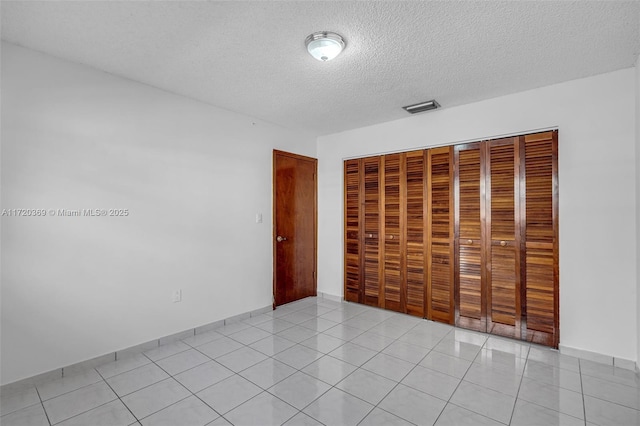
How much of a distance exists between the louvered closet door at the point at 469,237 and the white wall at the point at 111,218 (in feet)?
8.31

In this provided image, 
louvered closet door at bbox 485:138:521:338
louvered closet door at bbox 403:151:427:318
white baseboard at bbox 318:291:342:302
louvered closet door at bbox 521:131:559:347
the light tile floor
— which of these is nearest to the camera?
the light tile floor

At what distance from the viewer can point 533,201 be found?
3029 mm

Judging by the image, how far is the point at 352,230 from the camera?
4.52 metres

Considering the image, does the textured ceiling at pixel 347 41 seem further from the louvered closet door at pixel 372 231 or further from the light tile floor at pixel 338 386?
the light tile floor at pixel 338 386

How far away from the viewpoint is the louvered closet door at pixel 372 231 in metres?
4.23

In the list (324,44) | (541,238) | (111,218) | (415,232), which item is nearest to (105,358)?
(111,218)

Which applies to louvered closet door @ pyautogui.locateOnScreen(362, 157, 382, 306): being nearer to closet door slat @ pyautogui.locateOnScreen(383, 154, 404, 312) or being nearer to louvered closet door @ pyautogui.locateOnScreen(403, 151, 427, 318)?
closet door slat @ pyautogui.locateOnScreen(383, 154, 404, 312)

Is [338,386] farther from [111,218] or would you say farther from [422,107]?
[422,107]

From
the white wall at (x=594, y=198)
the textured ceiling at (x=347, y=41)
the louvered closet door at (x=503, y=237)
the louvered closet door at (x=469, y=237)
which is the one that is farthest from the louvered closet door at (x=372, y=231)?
the white wall at (x=594, y=198)

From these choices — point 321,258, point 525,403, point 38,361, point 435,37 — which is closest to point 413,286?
point 321,258

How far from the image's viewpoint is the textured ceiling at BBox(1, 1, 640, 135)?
187cm

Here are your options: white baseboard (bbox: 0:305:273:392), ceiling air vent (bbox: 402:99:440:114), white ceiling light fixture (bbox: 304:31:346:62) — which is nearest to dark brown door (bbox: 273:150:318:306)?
white baseboard (bbox: 0:305:273:392)

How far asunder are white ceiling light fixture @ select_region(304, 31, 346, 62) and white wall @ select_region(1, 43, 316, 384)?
5.73ft

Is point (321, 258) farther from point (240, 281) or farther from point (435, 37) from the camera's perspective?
point (435, 37)
